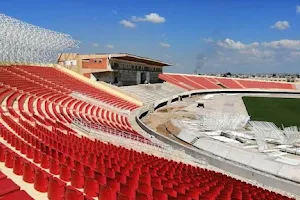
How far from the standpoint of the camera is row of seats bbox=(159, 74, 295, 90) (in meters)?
67.8

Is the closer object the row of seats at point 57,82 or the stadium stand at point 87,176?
the stadium stand at point 87,176

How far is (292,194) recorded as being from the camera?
13.2m

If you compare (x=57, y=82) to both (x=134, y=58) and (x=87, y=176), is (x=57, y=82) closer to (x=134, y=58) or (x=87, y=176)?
(x=134, y=58)

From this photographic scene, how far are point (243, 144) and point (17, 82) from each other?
779 inches

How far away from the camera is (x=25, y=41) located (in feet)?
121

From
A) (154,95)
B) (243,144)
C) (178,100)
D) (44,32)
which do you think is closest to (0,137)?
(243,144)

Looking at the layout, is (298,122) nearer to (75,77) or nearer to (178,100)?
(178,100)

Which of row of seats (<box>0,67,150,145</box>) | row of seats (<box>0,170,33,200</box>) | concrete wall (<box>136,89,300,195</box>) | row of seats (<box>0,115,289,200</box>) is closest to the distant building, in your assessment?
row of seats (<box>0,67,150,145</box>)

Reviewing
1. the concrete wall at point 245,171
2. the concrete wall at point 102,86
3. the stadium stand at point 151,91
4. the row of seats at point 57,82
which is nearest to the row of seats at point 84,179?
the concrete wall at point 245,171

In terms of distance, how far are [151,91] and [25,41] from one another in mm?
21027

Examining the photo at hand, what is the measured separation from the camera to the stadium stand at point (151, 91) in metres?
44.4

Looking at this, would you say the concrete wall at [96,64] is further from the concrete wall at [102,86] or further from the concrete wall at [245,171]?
the concrete wall at [245,171]

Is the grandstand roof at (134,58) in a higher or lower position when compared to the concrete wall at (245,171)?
higher

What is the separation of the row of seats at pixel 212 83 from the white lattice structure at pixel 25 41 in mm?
29858
